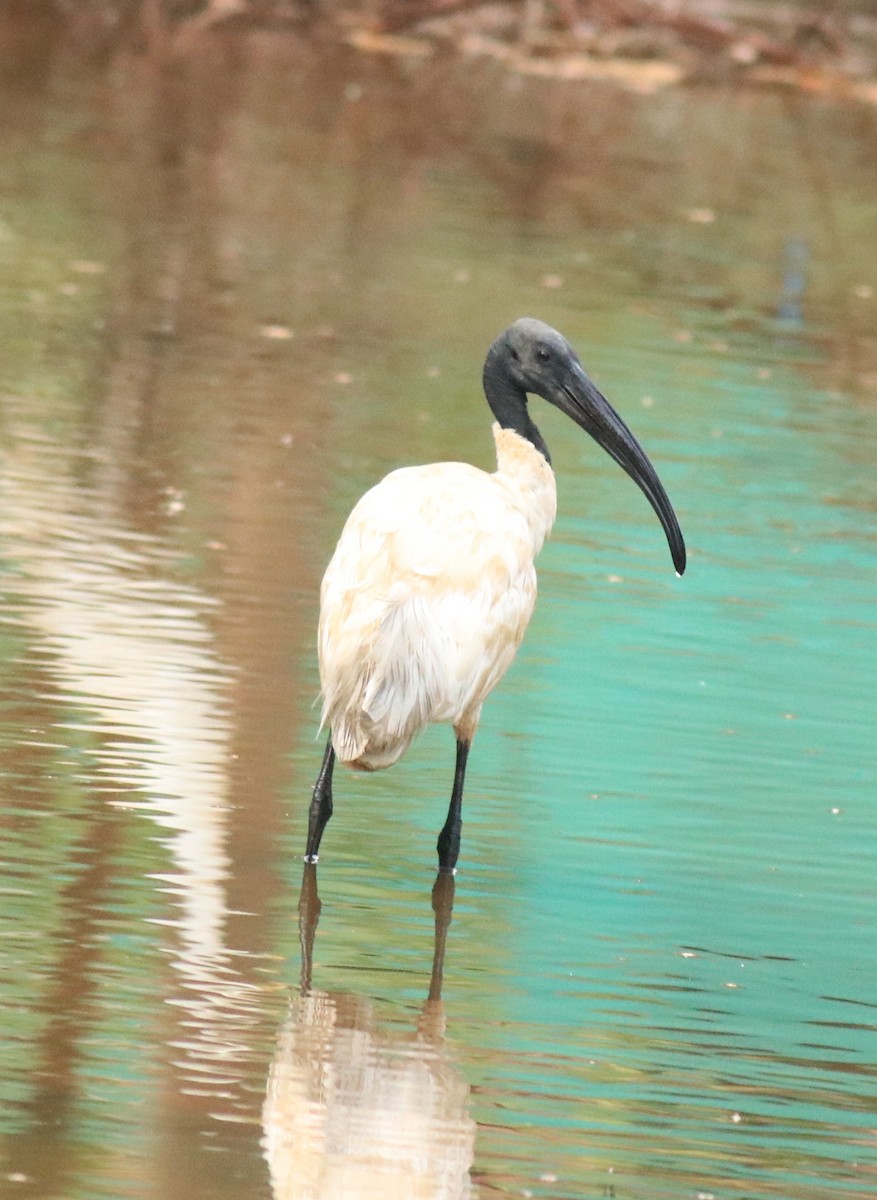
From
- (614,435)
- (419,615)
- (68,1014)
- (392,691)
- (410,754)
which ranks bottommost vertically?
(410,754)

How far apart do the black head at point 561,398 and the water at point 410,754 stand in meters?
0.82

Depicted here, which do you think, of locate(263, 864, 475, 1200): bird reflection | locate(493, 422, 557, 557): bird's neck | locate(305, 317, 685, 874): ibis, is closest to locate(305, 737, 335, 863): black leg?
locate(305, 317, 685, 874): ibis

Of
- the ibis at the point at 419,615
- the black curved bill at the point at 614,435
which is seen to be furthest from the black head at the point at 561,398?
the ibis at the point at 419,615

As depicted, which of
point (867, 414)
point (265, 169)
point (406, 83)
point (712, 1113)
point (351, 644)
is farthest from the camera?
point (406, 83)

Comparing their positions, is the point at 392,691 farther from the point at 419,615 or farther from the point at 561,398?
the point at 561,398

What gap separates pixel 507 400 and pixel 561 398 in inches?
6.2

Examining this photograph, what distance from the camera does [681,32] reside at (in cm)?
3319

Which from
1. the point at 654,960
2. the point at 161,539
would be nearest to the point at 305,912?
the point at 654,960

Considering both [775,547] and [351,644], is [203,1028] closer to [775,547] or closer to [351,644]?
[351,644]

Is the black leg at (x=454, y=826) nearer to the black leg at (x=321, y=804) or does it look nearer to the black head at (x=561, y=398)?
the black leg at (x=321, y=804)

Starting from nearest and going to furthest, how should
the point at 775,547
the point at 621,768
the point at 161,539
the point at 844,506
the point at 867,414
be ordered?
the point at 621,768 < the point at 161,539 < the point at 775,547 < the point at 844,506 < the point at 867,414

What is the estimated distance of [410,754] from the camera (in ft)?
25.7

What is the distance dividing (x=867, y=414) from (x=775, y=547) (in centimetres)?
301

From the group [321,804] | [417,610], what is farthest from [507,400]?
[321,804]
